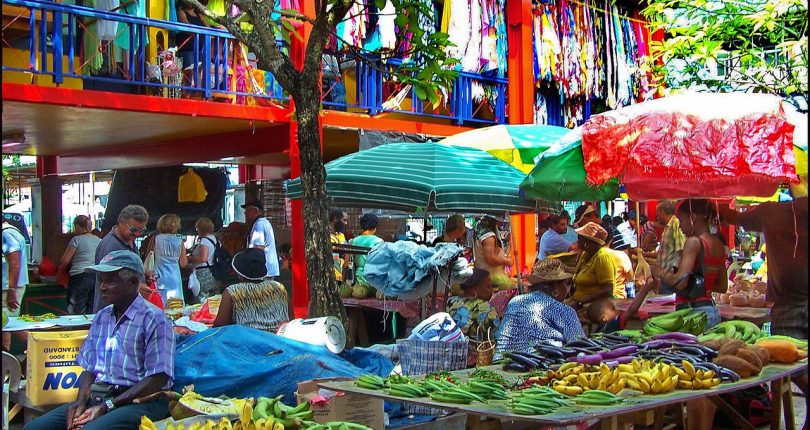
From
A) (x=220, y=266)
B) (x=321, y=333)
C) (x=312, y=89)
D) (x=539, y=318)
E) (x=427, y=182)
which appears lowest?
(x=321, y=333)

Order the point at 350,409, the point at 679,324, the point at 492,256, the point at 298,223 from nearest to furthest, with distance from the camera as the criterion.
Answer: the point at 350,409 → the point at 679,324 → the point at 492,256 → the point at 298,223

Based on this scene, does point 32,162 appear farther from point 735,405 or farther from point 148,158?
point 735,405

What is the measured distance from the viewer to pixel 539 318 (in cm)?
638

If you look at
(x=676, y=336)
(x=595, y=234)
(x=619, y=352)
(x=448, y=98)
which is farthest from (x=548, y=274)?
(x=448, y=98)

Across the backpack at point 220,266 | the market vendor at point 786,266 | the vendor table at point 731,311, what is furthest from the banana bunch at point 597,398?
the backpack at point 220,266

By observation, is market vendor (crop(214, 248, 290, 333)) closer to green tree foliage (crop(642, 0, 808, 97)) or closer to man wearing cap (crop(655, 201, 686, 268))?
man wearing cap (crop(655, 201, 686, 268))

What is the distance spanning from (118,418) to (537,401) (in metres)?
2.31

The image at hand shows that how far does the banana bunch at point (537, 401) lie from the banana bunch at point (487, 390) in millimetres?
86

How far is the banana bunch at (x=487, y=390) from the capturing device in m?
4.93

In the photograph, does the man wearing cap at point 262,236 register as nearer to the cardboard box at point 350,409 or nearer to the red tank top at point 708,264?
the red tank top at point 708,264

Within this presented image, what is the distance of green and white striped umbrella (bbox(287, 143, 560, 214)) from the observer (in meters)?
8.33

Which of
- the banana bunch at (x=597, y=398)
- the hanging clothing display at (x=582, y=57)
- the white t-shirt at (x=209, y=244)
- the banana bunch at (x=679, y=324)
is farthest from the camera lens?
the hanging clothing display at (x=582, y=57)

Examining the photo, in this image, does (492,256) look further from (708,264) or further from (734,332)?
(734,332)

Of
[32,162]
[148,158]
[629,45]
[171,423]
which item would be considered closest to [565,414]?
[171,423]
